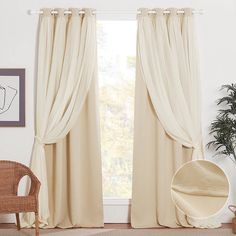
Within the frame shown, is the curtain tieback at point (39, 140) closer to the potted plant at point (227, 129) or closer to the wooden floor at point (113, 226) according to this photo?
the wooden floor at point (113, 226)

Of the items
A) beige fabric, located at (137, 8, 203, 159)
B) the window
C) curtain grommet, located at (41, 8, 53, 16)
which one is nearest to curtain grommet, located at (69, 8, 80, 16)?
curtain grommet, located at (41, 8, 53, 16)

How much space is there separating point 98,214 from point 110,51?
77.9 inches

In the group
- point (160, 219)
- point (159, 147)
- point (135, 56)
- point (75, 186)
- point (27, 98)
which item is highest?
point (135, 56)

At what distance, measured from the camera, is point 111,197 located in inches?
220

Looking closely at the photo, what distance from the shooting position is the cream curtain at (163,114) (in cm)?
533

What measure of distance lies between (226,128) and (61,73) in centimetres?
199

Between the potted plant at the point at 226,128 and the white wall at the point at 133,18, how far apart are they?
0.10 meters

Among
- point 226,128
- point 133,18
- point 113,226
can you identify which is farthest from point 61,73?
point 226,128

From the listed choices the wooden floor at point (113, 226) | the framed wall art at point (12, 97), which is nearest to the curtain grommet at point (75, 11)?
the framed wall art at point (12, 97)

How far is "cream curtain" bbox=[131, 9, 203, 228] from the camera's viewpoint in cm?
533

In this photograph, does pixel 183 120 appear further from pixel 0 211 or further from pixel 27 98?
pixel 0 211

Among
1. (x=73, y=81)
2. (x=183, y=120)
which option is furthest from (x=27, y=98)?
(x=183, y=120)

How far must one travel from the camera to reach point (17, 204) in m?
4.56

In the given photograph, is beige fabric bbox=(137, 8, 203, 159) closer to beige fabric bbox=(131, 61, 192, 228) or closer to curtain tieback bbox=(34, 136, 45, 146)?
beige fabric bbox=(131, 61, 192, 228)
